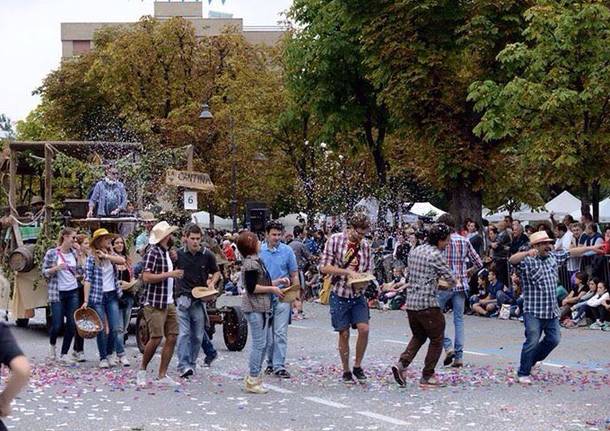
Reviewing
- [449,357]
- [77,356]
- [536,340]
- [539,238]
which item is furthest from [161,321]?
[539,238]

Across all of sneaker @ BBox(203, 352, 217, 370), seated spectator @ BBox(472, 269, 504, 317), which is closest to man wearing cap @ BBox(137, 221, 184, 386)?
sneaker @ BBox(203, 352, 217, 370)

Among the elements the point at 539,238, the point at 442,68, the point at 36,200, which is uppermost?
the point at 442,68

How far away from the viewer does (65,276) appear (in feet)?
49.9

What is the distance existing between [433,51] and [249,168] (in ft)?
73.4

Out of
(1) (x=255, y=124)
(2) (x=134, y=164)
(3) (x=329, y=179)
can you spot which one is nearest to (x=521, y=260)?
(2) (x=134, y=164)

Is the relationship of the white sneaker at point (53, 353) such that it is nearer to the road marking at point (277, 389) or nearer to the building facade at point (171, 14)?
the road marking at point (277, 389)

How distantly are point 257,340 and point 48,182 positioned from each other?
8364mm

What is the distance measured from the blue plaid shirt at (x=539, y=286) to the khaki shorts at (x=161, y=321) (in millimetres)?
3704

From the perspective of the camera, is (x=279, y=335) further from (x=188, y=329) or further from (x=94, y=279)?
(x=94, y=279)

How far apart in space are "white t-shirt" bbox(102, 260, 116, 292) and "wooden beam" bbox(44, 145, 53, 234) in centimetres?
476

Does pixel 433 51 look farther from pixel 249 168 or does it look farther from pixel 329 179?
pixel 249 168

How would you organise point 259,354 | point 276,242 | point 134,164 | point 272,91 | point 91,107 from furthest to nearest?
point 91,107 < point 272,91 < point 134,164 < point 276,242 < point 259,354

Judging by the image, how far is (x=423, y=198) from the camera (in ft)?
199

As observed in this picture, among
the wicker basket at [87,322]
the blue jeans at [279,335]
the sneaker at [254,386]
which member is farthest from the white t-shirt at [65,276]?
the sneaker at [254,386]
